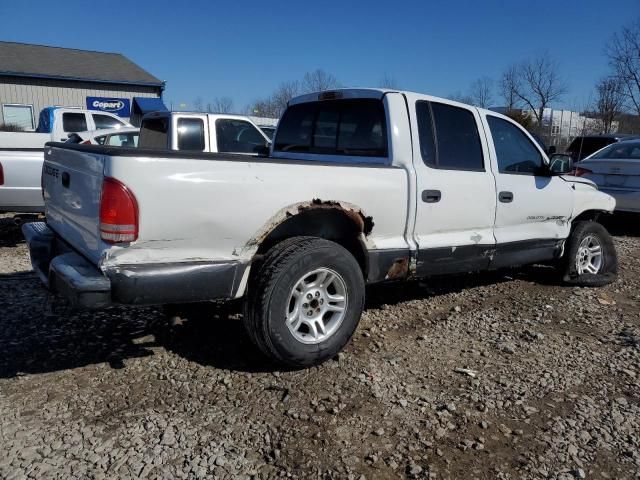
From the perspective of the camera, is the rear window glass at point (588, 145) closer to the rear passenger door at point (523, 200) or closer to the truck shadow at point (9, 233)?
the rear passenger door at point (523, 200)

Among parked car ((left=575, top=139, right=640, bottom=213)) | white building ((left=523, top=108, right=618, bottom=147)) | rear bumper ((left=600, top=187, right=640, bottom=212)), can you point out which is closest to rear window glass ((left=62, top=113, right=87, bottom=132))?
parked car ((left=575, top=139, right=640, bottom=213))

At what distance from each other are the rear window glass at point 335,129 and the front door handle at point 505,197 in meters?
1.25

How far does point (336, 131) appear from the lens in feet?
14.6

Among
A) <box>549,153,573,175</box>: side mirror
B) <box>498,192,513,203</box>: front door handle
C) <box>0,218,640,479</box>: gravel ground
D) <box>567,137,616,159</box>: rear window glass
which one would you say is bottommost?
<box>0,218,640,479</box>: gravel ground

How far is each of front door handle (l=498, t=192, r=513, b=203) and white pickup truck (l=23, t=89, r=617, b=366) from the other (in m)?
0.02

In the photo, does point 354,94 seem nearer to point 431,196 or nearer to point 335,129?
point 335,129

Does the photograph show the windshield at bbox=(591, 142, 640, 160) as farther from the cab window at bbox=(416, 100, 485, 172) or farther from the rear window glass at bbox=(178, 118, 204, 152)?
the rear window glass at bbox=(178, 118, 204, 152)

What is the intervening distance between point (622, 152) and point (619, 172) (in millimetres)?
940

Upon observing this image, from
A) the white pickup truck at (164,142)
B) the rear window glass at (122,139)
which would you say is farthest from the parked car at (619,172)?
the rear window glass at (122,139)

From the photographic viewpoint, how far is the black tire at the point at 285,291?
322 centimetres

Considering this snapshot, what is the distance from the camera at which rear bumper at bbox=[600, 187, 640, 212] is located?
8312mm

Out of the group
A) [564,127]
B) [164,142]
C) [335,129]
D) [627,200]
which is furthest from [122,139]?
[564,127]

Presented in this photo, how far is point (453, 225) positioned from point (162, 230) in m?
2.35

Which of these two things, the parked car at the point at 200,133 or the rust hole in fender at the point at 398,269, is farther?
the parked car at the point at 200,133
